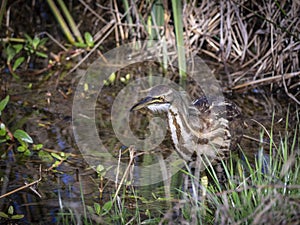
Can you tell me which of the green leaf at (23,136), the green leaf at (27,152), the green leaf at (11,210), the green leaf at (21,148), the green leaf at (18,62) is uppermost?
the green leaf at (18,62)

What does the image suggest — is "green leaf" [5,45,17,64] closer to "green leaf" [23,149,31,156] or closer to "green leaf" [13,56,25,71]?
"green leaf" [13,56,25,71]

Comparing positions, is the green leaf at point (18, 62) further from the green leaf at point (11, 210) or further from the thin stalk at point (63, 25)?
the green leaf at point (11, 210)

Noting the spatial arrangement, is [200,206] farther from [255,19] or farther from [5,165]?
[255,19]

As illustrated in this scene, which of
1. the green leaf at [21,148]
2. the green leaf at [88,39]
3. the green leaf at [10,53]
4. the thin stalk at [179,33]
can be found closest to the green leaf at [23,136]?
the green leaf at [21,148]

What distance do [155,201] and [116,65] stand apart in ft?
7.14

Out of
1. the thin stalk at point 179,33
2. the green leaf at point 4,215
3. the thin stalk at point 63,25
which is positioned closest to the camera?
the green leaf at point 4,215

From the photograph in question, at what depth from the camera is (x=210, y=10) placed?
16.4ft

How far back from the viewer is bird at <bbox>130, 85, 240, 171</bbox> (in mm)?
3377

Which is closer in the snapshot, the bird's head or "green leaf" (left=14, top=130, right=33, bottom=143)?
the bird's head

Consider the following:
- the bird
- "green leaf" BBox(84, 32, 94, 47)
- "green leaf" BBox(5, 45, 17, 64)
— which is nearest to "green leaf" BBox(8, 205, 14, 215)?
the bird

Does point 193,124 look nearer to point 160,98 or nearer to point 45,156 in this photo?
point 160,98

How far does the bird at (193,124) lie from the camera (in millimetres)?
3377

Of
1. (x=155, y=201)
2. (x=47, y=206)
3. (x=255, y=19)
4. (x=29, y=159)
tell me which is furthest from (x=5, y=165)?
(x=255, y=19)

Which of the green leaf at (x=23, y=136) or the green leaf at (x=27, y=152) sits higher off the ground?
the green leaf at (x=23, y=136)
